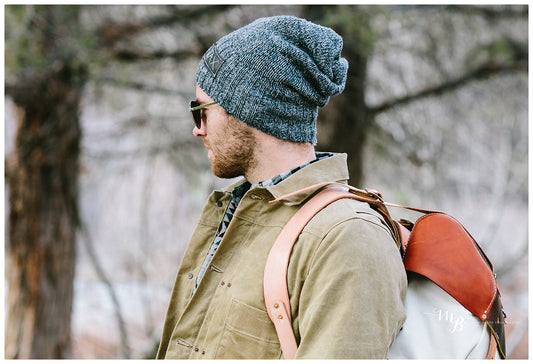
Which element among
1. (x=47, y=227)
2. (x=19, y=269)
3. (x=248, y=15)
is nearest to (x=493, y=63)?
(x=248, y=15)

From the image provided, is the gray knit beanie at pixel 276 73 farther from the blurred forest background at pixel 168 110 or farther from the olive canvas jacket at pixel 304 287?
the blurred forest background at pixel 168 110

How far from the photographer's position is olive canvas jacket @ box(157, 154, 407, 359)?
1.39 metres

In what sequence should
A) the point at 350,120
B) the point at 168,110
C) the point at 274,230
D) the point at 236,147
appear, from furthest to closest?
the point at 168,110 → the point at 350,120 → the point at 236,147 → the point at 274,230

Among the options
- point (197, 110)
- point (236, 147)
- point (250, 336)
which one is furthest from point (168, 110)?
point (250, 336)

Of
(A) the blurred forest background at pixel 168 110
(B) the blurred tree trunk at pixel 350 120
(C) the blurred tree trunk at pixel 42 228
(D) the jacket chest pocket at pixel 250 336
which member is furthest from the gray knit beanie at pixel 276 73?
(C) the blurred tree trunk at pixel 42 228

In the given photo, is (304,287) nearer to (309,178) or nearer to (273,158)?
(309,178)

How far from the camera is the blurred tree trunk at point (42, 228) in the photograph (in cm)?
559

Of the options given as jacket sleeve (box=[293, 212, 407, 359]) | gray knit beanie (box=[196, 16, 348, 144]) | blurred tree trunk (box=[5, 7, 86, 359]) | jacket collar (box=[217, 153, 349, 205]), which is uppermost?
gray knit beanie (box=[196, 16, 348, 144])

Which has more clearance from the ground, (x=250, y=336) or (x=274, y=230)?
(x=274, y=230)

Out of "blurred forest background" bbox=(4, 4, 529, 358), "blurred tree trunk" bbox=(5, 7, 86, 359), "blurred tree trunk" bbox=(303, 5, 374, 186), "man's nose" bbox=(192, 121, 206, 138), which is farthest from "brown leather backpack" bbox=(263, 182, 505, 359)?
"blurred tree trunk" bbox=(5, 7, 86, 359)

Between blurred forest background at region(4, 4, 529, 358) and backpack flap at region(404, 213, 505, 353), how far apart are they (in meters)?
2.74

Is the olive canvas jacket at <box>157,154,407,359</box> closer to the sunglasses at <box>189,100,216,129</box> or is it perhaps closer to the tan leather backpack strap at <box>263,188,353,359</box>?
Result: the tan leather backpack strap at <box>263,188,353,359</box>

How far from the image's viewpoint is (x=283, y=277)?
1.52m

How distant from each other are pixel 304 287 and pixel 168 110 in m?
5.37
